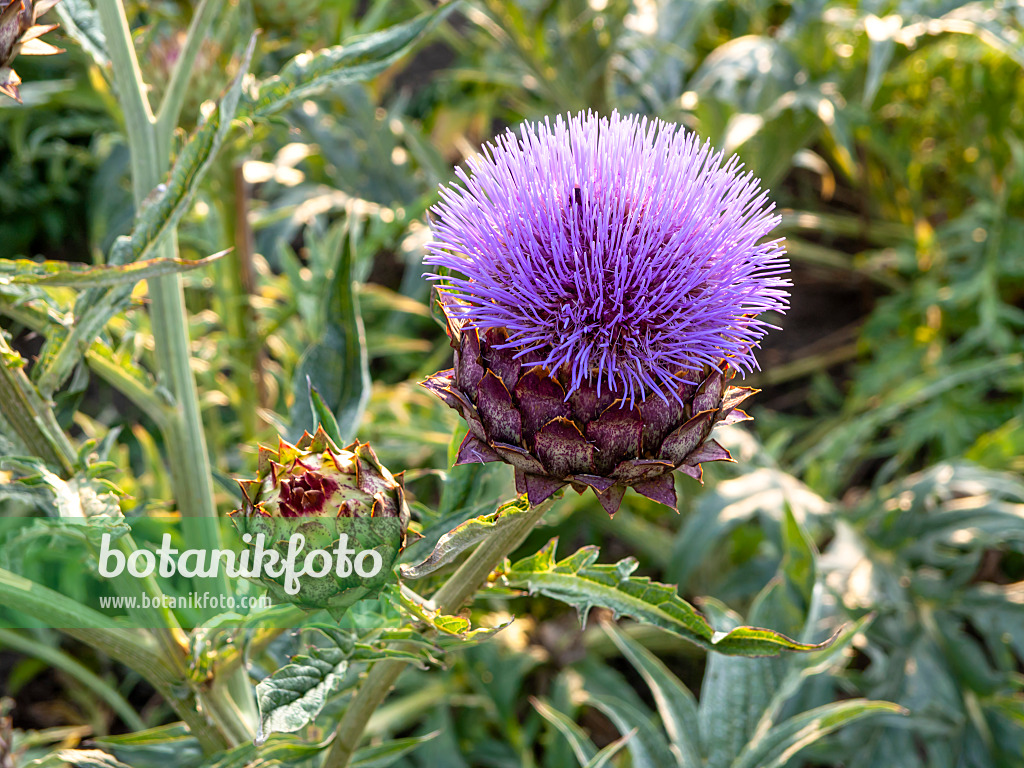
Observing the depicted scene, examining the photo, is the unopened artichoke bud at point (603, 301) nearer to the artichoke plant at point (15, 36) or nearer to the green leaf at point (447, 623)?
the green leaf at point (447, 623)

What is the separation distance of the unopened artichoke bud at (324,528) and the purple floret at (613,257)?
0.41 feet

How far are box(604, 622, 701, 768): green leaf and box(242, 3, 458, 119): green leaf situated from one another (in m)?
0.54

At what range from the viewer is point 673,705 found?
825 mm

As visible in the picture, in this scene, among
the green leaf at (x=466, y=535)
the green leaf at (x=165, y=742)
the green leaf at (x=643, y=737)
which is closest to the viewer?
the green leaf at (x=466, y=535)

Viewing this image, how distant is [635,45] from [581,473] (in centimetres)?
113

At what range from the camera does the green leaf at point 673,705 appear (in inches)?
31.8

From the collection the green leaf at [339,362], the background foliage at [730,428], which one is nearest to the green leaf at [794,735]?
the background foliage at [730,428]

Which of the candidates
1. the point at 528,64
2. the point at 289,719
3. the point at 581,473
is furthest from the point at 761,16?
the point at 289,719

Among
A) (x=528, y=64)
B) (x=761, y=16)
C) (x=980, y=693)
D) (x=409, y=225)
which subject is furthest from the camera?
(x=761, y=16)

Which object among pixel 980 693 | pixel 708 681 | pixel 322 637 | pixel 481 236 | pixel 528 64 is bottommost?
pixel 980 693

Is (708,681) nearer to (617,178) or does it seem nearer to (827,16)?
(617,178)

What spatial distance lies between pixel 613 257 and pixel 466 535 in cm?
20

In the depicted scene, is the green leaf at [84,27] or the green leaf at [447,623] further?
the green leaf at [84,27]

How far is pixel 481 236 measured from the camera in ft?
1.83
